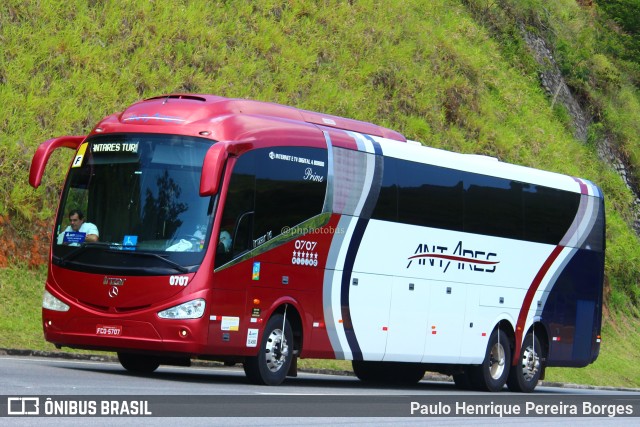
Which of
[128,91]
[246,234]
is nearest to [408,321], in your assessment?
[246,234]

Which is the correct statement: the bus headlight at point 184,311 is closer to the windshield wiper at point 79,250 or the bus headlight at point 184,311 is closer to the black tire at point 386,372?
the windshield wiper at point 79,250

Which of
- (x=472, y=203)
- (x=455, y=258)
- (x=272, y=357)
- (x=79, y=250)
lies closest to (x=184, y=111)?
(x=79, y=250)

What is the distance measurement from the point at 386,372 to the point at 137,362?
613cm

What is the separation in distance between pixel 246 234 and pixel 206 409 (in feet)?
15.9

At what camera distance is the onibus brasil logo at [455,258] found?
20609mm

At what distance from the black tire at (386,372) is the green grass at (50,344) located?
1597 mm

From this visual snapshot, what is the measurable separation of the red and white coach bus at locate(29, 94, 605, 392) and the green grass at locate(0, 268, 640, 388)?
8.91ft

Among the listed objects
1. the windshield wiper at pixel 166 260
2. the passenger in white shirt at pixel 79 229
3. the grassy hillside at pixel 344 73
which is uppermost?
the grassy hillside at pixel 344 73

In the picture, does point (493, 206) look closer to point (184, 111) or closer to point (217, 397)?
point (184, 111)

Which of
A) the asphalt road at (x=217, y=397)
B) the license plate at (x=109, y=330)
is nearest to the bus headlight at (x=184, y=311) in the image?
the license plate at (x=109, y=330)

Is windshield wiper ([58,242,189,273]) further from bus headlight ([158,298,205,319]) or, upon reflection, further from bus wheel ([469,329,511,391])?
bus wheel ([469,329,511,391])

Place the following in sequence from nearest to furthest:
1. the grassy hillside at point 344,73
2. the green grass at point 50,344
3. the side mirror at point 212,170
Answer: the side mirror at point 212,170, the green grass at point 50,344, the grassy hillside at point 344,73

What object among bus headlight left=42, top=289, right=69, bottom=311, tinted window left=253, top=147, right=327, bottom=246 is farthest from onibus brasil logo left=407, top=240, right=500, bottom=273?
bus headlight left=42, top=289, right=69, bottom=311

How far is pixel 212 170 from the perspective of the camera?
1573 cm
